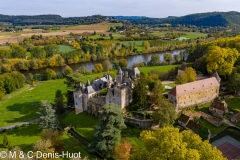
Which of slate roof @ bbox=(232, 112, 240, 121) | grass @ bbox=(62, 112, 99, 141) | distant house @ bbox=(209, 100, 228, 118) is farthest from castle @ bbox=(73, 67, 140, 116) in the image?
slate roof @ bbox=(232, 112, 240, 121)

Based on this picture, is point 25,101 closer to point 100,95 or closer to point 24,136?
point 24,136

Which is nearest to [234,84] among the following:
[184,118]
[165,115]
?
[184,118]

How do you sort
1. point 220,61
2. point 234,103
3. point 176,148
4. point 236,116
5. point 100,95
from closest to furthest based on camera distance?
point 176,148
point 236,116
point 234,103
point 100,95
point 220,61

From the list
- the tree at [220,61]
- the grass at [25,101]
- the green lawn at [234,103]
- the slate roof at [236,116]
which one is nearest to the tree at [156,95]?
the slate roof at [236,116]

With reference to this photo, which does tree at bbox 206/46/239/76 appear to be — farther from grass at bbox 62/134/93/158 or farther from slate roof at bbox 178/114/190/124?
grass at bbox 62/134/93/158

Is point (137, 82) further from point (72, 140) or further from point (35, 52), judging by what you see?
point (35, 52)

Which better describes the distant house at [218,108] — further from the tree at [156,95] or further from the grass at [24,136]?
the grass at [24,136]
